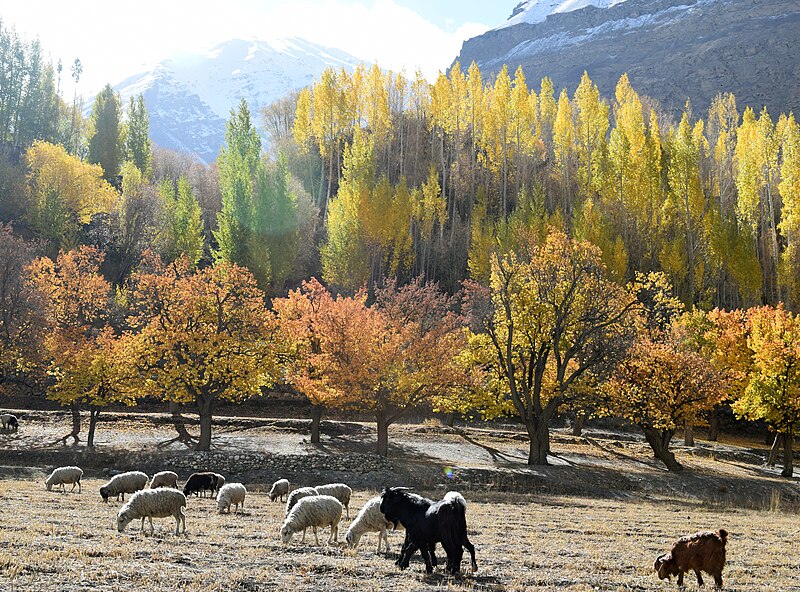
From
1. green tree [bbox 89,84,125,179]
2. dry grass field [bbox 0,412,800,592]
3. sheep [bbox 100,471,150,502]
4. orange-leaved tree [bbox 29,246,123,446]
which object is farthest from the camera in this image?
green tree [bbox 89,84,125,179]

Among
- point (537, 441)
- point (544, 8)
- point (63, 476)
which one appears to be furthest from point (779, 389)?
point (544, 8)

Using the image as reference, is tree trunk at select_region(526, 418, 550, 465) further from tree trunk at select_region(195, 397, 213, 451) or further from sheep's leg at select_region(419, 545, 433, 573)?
sheep's leg at select_region(419, 545, 433, 573)

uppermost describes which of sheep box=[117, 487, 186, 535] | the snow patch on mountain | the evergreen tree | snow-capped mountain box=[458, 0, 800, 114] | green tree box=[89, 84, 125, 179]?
the snow patch on mountain

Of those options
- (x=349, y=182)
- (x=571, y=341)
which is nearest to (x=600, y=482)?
(x=571, y=341)


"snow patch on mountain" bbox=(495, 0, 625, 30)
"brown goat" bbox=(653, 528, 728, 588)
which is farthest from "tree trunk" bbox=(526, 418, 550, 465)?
"snow patch on mountain" bbox=(495, 0, 625, 30)

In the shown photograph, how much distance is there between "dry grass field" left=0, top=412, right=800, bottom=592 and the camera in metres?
9.88

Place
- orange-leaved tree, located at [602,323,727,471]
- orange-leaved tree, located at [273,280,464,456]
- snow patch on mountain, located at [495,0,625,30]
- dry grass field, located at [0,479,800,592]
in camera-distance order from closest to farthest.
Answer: dry grass field, located at [0,479,800,592] < orange-leaved tree, located at [273,280,464,456] < orange-leaved tree, located at [602,323,727,471] < snow patch on mountain, located at [495,0,625,30]

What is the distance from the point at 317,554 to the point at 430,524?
2267 millimetres

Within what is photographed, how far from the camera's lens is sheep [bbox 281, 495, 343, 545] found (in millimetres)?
12922

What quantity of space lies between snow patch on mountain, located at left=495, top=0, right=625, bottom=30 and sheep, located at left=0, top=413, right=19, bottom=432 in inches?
6014

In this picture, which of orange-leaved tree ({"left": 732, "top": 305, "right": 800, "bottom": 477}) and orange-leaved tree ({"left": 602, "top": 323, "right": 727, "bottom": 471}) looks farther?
orange-leaved tree ({"left": 732, "top": 305, "right": 800, "bottom": 477})

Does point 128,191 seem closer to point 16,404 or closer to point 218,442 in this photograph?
point 16,404

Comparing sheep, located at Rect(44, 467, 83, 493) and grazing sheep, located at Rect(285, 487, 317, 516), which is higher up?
grazing sheep, located at Rect(285, 487, 317, 516)

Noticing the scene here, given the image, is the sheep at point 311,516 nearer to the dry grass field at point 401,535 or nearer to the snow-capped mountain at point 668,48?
the dry grass field at point 401,535
